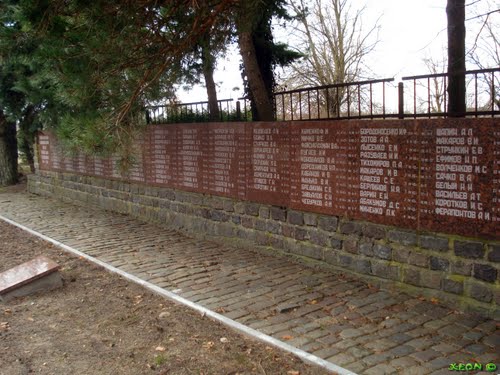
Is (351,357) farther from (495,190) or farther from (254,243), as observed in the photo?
(254,243)

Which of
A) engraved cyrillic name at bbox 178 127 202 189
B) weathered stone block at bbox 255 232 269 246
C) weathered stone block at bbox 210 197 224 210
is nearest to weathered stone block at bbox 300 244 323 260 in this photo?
weathered stone block at bbox 255 232 269 246

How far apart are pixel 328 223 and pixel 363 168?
83 centimetres

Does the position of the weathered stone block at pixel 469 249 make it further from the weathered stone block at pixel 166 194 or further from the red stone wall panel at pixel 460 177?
the weathered stone block at pixel 166 194

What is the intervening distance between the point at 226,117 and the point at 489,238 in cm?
496

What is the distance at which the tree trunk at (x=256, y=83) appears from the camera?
853cm

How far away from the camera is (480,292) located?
458 cm

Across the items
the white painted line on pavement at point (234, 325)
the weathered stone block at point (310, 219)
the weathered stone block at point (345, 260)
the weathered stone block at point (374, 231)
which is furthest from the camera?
the weathered stone block at point (310, 219)

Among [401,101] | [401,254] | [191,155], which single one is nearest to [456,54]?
[401,101]

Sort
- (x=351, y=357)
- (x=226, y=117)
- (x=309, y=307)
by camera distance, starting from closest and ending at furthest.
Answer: (x=351, y=357) → (x=309, y=307) → (x=226, y=117)

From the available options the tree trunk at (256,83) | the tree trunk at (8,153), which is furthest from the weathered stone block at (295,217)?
the tree trunk at (8,153)

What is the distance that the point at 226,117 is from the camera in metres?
8.52

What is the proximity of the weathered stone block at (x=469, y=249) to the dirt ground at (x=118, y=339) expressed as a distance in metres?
1.89

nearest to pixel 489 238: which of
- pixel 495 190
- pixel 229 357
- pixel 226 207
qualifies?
pixel 495 190

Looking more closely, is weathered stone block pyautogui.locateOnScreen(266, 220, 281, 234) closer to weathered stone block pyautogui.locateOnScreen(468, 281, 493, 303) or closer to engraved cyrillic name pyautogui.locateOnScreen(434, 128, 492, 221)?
engraved cyrillic name pyautogui.locateOnScreen(434, 128, 492, 221)
